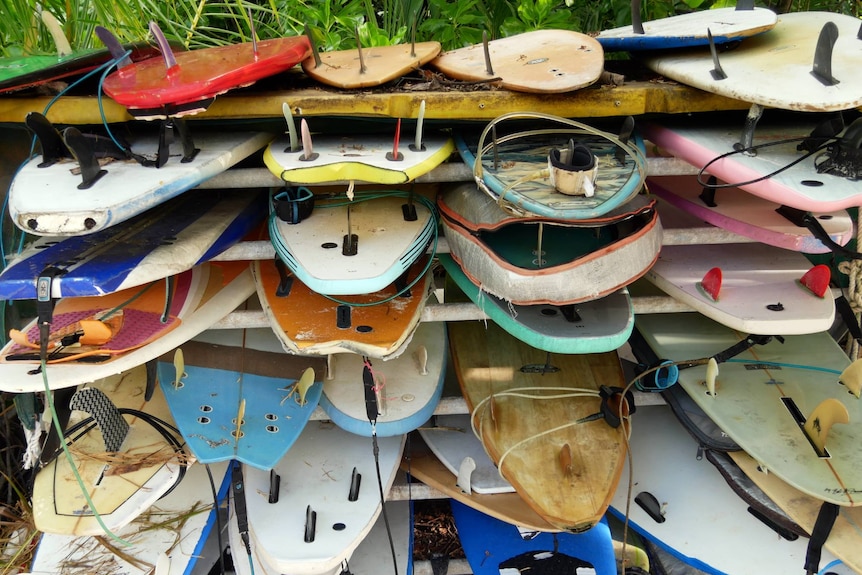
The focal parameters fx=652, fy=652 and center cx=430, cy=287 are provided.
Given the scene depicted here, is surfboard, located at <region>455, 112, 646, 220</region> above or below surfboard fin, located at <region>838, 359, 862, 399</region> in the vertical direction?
above

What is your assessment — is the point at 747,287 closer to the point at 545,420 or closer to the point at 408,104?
the point at 545,420

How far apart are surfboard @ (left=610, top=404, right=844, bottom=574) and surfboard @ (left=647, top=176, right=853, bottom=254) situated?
0.73m

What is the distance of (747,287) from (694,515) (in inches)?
26.8

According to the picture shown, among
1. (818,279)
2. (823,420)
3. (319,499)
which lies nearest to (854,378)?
(823,420)

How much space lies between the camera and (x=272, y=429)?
181 centimetres

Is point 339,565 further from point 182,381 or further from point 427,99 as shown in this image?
point 427,99

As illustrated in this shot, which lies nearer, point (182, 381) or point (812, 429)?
point (812, 429)

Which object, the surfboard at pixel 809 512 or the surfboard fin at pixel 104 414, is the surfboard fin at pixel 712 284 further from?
the surfboard fin at pixel 104 414

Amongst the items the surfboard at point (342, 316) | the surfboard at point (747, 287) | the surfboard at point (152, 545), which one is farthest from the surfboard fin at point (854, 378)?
the surfboard at point (152, 545)

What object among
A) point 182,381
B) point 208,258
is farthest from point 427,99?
point 182,381

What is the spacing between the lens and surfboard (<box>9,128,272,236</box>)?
1407 mm

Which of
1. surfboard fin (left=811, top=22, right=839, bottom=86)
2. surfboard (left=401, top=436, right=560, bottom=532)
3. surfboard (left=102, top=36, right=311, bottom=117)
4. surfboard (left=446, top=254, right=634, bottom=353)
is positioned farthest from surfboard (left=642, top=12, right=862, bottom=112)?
surfboard (left=401, top=436, right=560, bottom=532)

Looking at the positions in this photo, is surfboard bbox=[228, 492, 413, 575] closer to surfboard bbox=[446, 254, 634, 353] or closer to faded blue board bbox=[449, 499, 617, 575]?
faded blue board bbox=[449, 499, 617, 575]

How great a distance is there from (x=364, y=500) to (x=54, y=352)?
89cm
